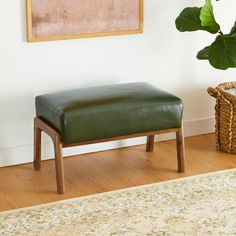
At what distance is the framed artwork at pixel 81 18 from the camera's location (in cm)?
401

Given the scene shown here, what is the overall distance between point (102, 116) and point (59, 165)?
1.13 ft

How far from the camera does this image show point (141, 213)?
3.56 m

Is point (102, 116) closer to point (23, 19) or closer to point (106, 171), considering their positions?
point (106, 171)

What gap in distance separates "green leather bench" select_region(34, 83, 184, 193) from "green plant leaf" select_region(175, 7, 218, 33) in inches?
17.1

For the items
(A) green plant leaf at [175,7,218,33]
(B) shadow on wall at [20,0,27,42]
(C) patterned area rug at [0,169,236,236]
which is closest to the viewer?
(C) patterned area rug at [0,169,236,236]

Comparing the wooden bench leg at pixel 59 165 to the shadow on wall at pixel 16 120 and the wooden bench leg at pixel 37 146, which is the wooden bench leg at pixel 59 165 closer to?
the wooden bench leg at pixel 37 146

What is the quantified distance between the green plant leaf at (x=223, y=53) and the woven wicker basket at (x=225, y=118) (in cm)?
27

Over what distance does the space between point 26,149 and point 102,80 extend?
618 mm

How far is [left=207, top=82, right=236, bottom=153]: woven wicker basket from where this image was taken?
4293 millimetres

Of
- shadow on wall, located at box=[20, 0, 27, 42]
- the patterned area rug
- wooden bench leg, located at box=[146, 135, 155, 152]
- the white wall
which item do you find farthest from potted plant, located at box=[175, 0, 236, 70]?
shadow on wall, located at box=[20, 0, 27, 42]

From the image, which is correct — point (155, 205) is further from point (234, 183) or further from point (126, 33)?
point (126, 33)

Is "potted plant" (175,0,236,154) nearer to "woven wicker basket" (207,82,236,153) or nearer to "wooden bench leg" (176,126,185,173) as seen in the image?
"woven wicker basket" (207,82,236,153)

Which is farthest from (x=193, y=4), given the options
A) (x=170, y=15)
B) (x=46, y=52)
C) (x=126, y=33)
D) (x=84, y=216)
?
(x=84, y=216)

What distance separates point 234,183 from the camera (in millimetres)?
3938
